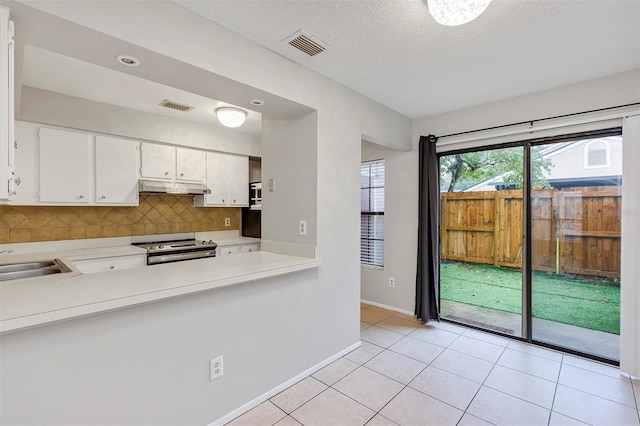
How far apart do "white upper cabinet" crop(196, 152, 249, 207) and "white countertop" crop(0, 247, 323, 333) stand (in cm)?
225

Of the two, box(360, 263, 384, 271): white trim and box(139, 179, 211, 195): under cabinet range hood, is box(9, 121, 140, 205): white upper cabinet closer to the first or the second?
box(139, 179, 211, 195): under cabinet range hood

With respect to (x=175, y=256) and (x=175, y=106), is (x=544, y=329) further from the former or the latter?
(x=175, y=106)

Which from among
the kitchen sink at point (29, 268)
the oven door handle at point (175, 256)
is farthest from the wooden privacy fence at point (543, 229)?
the kitchen sink at point (29, 268)

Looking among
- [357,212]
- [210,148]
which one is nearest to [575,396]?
[357,212]

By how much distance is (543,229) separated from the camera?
2.87 m

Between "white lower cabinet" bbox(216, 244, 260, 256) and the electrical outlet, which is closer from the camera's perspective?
the electrical outlet

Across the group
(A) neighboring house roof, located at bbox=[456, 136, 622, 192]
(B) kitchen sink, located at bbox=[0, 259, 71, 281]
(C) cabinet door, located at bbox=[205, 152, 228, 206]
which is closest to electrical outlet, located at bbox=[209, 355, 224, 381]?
(B) kitchen sink, located at bbox=[0, 259, 71, 281]

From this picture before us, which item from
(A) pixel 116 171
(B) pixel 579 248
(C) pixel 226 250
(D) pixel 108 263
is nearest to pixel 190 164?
(A) pixel 116 171

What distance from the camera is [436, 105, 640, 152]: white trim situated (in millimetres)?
2439

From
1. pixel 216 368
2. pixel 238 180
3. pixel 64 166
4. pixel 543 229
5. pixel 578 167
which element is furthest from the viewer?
pixel 238 180

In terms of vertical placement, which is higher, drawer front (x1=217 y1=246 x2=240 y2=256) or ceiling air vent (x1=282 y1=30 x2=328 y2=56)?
ceiling air vent (x1=282 y1=30 x2=328 y2=56)

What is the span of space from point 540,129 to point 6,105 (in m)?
3.73

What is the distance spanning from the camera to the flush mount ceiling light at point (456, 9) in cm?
144

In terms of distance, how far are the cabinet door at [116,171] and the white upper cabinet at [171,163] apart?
13 centimetres
